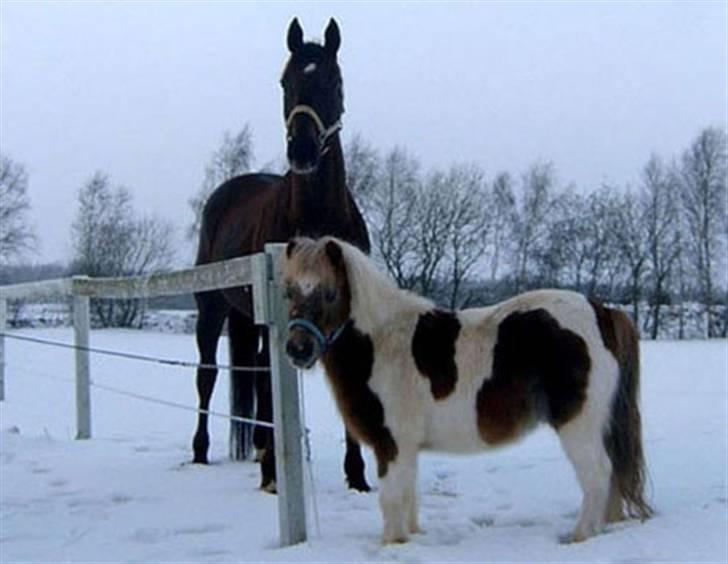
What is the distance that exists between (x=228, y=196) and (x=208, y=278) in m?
2.00

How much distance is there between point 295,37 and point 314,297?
1784 millimetres

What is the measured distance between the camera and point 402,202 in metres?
43.4

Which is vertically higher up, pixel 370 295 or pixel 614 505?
pixel 370 295

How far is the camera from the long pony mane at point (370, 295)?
11.2 ft

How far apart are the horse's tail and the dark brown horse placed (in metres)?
1.60

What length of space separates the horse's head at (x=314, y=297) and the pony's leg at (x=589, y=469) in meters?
0.98

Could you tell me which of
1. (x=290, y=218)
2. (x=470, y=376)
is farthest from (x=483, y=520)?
(x=290, y=218)

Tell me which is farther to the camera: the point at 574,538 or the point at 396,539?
the point at 396,539

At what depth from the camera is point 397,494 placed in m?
3.33

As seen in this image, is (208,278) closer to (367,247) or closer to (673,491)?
(367,247)

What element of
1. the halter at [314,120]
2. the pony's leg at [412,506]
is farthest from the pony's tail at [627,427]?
the halter at [314,120]

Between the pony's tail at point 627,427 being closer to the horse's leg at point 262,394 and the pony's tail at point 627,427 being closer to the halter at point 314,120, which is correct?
the halter at point 314,120

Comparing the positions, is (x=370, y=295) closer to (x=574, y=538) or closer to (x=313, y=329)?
(x=313, y=329)

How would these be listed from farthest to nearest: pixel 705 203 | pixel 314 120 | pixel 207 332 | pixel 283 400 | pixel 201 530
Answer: pixel 705 203 < pixel 207 332 < pixel 314 120 < pixel 201 530 < pixel 283 400
